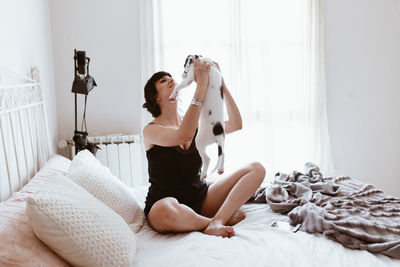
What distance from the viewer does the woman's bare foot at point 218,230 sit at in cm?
154

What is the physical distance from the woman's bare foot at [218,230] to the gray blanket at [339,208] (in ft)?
1.02

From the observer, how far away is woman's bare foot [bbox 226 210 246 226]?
5.77 feet

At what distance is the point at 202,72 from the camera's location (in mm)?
1335

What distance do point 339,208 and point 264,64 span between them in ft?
5.73

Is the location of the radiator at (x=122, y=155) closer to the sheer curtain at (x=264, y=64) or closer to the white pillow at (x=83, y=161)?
the sheer curtain at (x=264, y=64)

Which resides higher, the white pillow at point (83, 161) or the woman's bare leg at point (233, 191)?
the white pillow at point (83, 161)

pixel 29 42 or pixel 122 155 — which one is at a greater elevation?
pixel 29 42

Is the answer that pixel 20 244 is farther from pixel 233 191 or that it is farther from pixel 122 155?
pixel 122 155

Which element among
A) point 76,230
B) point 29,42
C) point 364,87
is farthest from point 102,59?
point 364,87

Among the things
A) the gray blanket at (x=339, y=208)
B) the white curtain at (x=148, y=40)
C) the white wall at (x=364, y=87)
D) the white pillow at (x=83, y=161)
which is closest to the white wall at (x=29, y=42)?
the white pillow at (x=83, y=161)

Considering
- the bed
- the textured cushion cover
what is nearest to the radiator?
the bed

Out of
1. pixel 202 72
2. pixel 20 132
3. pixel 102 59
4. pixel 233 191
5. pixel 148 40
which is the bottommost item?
pixel 233 191

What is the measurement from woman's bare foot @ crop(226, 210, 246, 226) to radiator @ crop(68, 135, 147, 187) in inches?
52.5

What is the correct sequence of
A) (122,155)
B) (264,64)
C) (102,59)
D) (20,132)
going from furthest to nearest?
(264,64) → (102,59) → (122,155) → (20,132)
